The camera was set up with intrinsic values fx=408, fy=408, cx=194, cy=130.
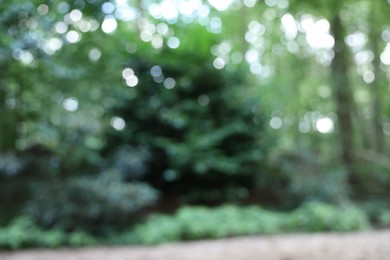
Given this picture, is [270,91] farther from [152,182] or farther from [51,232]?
[51,232]

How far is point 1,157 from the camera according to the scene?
8.24 m

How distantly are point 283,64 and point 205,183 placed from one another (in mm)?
5734

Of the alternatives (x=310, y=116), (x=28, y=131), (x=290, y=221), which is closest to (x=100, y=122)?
(x=28, y=131)

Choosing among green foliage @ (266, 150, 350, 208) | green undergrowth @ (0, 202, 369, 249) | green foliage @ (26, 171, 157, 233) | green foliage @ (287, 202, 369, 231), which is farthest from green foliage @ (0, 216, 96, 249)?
green foliage @ (266, 150, 350, 208)

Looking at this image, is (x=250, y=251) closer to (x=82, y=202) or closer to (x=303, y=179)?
(x=82, y=202)

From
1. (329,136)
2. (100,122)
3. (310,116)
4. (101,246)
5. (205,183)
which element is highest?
(310,116)

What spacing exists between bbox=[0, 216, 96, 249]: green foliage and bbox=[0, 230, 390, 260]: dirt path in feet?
1.05

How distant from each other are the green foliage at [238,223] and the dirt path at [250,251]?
0.41 meters

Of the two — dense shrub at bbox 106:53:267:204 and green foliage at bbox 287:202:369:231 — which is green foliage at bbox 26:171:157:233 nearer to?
dense shrub at bbox 106:53:267:204

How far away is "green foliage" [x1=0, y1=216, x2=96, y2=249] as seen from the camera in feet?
23.2

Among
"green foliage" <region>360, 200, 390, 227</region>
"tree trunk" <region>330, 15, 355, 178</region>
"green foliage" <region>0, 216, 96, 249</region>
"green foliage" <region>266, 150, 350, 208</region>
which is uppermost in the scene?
"tree trunk" <region>330, 15, 355, 178</region>

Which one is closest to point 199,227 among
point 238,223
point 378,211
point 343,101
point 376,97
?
point 238,223

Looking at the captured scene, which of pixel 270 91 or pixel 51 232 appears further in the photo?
pixel 270 91

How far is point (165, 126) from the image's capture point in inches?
396
